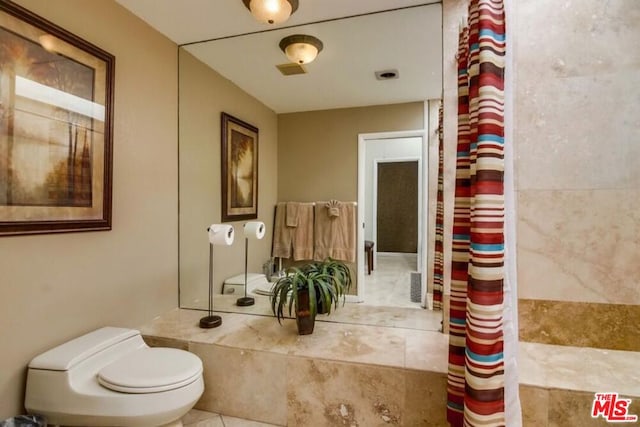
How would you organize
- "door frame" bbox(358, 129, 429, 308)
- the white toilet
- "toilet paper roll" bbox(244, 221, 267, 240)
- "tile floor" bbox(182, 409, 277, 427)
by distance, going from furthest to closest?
"toilet paper roll" bbox(244, 221, 267, 240) → "door frame" bbox(358, 129, 429, 308) → "tile floor" bbox(182, 409, 277, 427) → the white toilet

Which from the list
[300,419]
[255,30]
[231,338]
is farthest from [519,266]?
[255,30]

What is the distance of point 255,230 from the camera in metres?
2.39

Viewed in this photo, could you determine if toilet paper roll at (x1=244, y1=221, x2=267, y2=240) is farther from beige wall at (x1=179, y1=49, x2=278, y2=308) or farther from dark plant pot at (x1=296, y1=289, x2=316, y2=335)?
dark plant pot at (x1=296, y1=289, x2=316, y2=335)

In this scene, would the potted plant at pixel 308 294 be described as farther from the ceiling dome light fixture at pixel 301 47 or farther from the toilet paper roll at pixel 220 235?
the ceiling dome light fixture at pixel 301 47

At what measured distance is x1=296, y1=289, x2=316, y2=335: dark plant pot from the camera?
→ 1.84 m

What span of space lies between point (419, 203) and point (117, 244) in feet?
6.02

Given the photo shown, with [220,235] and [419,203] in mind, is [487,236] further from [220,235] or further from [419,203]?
[220,235]

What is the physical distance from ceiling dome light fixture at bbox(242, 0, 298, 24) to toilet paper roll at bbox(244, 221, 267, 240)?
132cm

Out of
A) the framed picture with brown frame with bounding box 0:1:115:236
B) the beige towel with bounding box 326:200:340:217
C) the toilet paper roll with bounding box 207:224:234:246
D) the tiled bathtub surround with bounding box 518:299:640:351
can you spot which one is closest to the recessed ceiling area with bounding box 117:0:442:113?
the framed picture with brown frame with bounding box 0:1:115:236

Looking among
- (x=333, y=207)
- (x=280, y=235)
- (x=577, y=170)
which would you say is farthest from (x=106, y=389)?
(x=577, y=170)

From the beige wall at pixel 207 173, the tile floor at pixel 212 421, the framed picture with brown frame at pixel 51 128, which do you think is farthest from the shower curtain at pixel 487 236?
the framed picture with brown frame at pixel 51 128

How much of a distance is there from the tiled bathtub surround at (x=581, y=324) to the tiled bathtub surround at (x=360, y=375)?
47 millimetres

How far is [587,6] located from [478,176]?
4.41 feet

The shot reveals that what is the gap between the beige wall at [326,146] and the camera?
2203 mm
